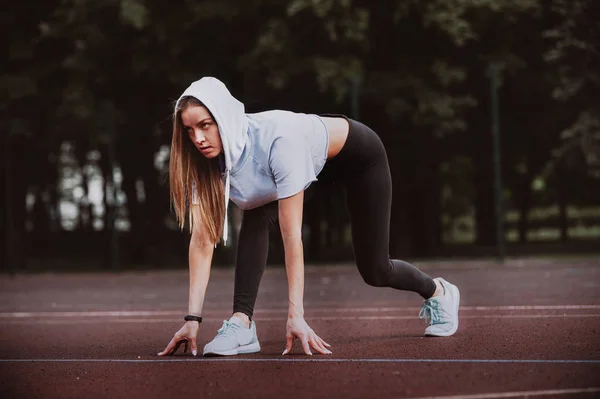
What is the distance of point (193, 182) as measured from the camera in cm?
580

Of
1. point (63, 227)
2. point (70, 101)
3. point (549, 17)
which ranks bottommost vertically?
point (63, 227)

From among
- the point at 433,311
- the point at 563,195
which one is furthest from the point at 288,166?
the point at 563,195

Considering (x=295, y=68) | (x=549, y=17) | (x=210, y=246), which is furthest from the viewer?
(x=549, y=17)

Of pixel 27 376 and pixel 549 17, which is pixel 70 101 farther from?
pixel 27 376

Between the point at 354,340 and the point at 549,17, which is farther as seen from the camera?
the point at 549,17

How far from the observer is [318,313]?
955cm

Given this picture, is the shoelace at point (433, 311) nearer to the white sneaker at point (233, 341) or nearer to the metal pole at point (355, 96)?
the white sneaker at point (233, 341)

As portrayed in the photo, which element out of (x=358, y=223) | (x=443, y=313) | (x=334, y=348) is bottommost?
(x=334, y=348)

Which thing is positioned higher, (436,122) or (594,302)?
(436,122)

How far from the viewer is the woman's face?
544 centimetres

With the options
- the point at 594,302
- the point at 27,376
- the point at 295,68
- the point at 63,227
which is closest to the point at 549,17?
the point at 295,68

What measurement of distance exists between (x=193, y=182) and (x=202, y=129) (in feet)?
1.38

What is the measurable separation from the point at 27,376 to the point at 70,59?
52.7ft

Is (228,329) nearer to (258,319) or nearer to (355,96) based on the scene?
(258,319)
